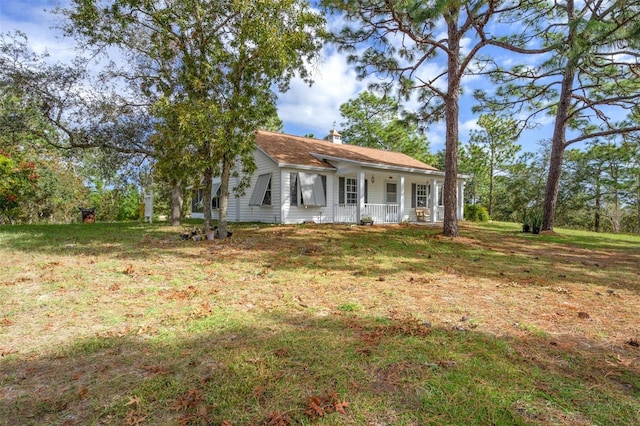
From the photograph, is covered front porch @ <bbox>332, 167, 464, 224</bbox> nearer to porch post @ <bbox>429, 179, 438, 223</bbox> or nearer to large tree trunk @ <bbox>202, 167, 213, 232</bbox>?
porch post @ <bbox>429, 179, 438, 223</bbox>

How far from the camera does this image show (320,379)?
2.25 m

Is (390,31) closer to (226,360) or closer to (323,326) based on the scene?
(323,326)

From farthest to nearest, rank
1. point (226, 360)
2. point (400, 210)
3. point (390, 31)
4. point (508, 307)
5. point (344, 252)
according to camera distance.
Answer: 1. point (400, 210)
2. point (390, 31)
3. point (344, 252)
4. point (508, 307)
5. point (226, 360)

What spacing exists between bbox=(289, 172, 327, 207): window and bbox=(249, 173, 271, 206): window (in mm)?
1261

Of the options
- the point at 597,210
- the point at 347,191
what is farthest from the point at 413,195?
the point at 597,210

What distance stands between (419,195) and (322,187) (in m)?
7.11

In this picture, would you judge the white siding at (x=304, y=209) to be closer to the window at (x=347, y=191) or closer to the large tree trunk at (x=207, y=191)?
the window at (x=347, y=191)

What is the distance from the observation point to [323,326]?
3225mm

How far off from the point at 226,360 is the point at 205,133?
6.93m

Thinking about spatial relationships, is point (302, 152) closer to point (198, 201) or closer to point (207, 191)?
point (207, 191)

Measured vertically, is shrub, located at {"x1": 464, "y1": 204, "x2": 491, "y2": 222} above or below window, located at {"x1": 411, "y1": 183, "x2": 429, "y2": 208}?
below

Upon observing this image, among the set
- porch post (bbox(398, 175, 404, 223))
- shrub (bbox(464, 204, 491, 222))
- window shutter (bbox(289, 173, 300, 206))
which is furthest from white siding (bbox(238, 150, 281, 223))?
shrub (bbox(464, 204, 491, 222))

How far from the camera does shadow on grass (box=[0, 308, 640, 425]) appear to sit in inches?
74.5

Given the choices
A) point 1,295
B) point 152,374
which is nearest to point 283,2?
point 1,295
